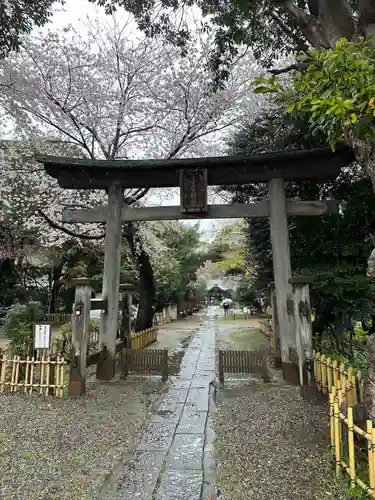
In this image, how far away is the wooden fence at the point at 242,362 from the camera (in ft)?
26.2

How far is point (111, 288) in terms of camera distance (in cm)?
821

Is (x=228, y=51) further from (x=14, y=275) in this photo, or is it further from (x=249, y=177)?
(x=14, y=275)

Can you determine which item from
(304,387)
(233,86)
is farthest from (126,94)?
(304,387)

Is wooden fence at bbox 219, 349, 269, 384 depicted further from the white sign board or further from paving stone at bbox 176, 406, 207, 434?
the white sign board

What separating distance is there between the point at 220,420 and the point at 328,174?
5797 millimetres

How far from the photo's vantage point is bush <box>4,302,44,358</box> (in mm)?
7672

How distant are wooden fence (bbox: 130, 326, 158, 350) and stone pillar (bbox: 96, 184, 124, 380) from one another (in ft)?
7.50

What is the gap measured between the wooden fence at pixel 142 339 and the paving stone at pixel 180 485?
668 centimetres

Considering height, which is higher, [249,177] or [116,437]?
[249,177]

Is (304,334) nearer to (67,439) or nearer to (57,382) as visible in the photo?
(67,439)

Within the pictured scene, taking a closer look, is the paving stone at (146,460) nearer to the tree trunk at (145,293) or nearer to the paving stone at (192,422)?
the paving stone at (192,422)

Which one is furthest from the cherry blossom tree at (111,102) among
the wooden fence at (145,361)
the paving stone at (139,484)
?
the paving stone at (139,484)

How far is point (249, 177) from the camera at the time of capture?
8.38m

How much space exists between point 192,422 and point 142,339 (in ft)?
21.9
